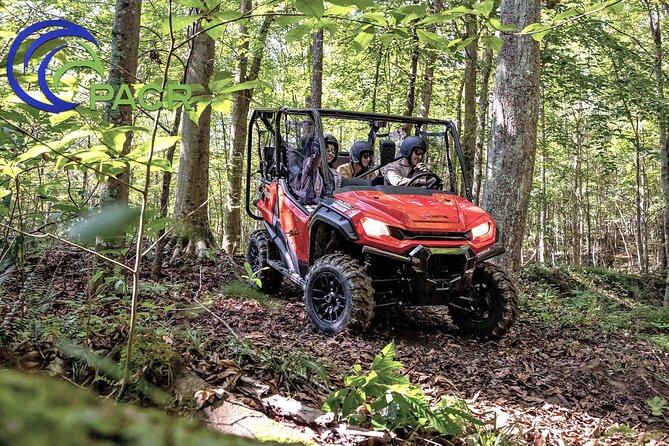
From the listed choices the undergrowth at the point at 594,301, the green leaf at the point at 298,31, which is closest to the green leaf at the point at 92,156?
the green leaf at the point at 298,31

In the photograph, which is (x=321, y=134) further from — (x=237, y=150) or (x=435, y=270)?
(x=237, y=150)

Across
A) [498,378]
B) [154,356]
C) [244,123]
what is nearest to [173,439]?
[154,356]

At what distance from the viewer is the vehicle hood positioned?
4.94m

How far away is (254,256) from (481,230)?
3.21 meters

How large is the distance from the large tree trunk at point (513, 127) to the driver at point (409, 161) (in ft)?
5.83

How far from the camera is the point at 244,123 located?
12.7m

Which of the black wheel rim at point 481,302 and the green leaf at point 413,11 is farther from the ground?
the green leaf at point 413,11

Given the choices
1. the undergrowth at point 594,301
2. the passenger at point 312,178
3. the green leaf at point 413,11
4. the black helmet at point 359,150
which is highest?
the green leaf at point 413,11

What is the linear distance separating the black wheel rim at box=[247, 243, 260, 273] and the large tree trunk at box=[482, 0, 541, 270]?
11.2 feet

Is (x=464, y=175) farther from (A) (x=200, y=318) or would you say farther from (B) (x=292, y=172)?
(A) (x=200, y=318)

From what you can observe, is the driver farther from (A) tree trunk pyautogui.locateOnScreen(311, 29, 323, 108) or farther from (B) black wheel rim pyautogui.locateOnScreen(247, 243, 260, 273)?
(A) tree trunk pyautogui.locateOnScreen(311, 29, 323, 108)

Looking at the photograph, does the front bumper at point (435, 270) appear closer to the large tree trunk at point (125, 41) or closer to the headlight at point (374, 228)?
the headlight at point (374, 228)

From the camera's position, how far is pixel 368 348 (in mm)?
4543

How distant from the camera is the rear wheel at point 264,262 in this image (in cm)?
680
